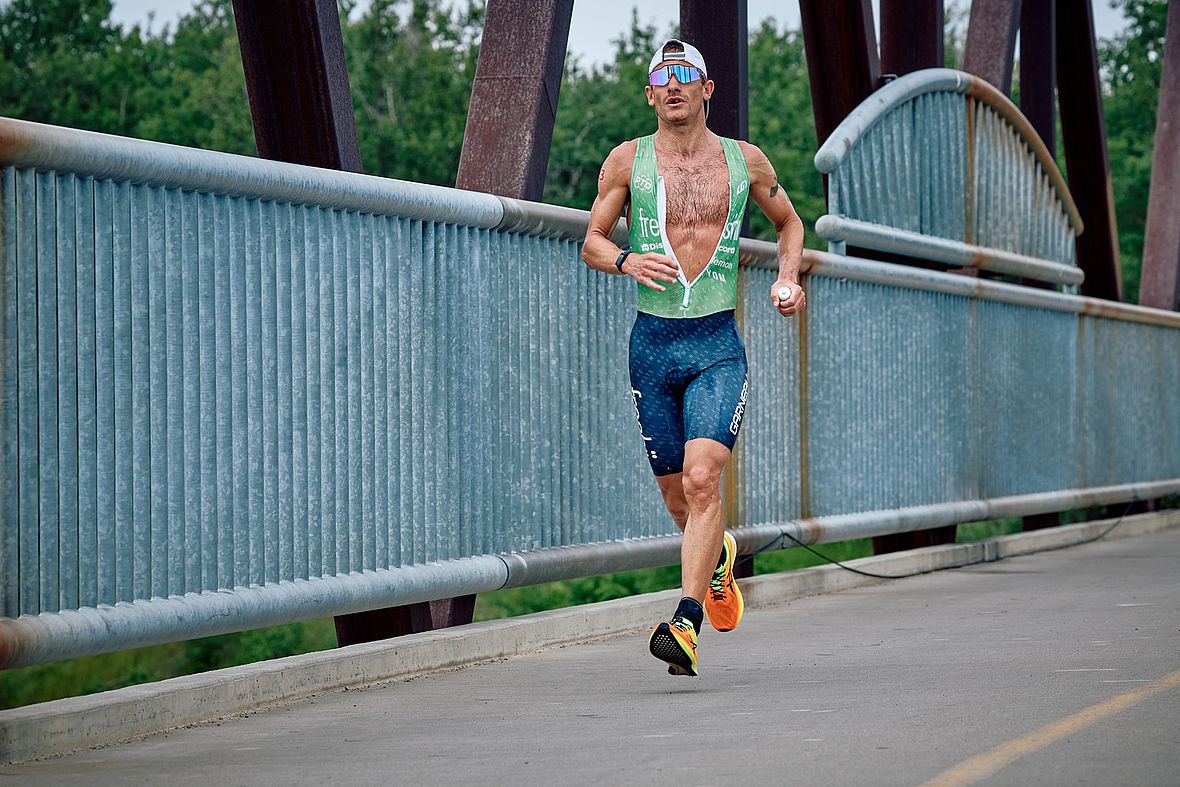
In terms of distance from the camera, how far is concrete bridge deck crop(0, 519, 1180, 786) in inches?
191

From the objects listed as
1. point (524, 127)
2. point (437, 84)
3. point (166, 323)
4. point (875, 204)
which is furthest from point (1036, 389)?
point (437, 84)

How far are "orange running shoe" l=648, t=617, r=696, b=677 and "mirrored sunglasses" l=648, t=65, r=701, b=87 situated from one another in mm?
1911

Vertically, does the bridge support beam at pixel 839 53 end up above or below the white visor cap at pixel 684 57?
above

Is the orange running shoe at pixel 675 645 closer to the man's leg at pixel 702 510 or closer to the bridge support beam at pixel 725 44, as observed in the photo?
the man's leg at pixel 702 510

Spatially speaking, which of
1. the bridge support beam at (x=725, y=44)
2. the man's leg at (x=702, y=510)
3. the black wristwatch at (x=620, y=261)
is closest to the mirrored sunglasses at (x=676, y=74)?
the black wristwatch at (x=620, y=261)

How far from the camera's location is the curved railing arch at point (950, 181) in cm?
1187

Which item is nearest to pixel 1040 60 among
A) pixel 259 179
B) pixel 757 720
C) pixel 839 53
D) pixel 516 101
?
pixel 839 53

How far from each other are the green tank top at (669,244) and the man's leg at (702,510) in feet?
1.64

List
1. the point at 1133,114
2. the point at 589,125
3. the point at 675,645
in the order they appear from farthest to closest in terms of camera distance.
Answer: the point at 589,125 → the point at 1133,114 → the point at 675,645

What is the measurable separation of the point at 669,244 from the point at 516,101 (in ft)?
6.06

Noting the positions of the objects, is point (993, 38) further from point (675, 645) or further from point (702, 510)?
point (675, 645)

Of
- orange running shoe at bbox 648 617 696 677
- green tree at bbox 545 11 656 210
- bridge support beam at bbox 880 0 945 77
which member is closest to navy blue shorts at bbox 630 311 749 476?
orange running shoe at bbox 648 617 696 677

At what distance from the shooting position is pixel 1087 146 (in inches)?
760

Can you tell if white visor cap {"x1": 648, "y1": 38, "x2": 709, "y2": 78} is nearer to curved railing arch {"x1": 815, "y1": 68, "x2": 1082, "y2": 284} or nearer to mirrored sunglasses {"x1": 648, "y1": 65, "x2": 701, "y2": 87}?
mirrored sunglasses {"x1": 648, "y1": 65, "x2": 701, "y2": 87}
